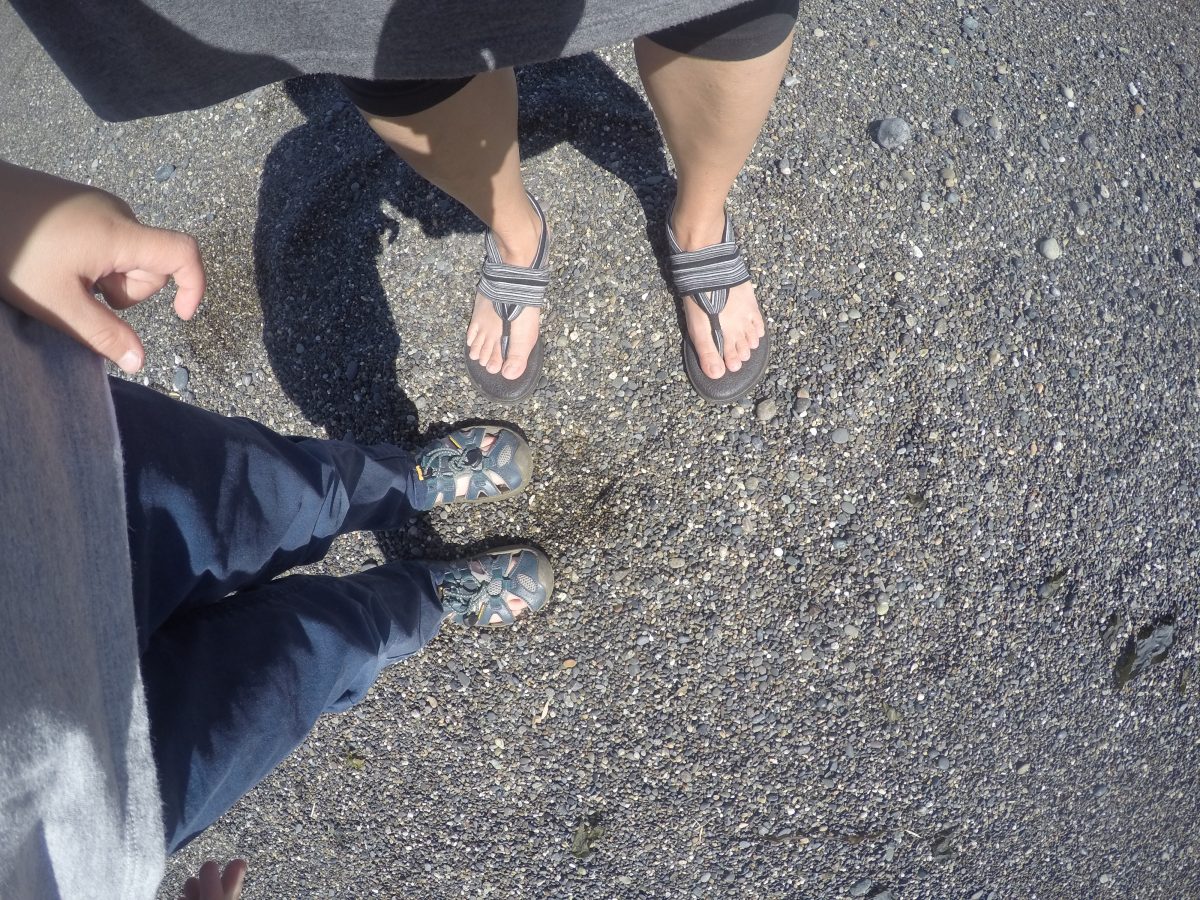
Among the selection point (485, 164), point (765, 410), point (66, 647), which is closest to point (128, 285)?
point (66, 647)

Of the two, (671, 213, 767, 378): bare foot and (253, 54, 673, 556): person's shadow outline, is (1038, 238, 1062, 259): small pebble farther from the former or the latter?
(253, 54, 673, 556): person's shadow outline

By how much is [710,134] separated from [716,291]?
466 mm

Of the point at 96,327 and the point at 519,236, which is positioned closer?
the point at 96,327

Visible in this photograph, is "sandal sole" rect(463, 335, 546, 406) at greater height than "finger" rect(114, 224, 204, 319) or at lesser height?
lesser

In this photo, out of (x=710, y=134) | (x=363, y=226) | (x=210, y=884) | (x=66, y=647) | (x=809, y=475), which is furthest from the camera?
(x=363, y=226)

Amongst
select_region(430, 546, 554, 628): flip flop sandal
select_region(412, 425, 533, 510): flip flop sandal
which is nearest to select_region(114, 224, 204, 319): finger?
select_region(412, 425, 533, 510): flip flop sandal

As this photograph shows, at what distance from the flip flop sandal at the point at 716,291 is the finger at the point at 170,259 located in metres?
1.16

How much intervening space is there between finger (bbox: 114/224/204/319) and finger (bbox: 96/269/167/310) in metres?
0.01

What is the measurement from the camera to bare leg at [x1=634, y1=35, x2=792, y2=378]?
1223 mm

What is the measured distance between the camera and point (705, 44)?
3.78ft

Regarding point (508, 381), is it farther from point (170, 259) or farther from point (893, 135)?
point (893, 135)

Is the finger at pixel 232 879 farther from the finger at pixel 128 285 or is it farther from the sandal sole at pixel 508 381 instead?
the sandal sole at pixel 508 381

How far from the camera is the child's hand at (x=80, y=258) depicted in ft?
2.54

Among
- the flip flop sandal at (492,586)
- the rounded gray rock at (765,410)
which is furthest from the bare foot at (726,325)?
the flip flop sandal at (492,586)
